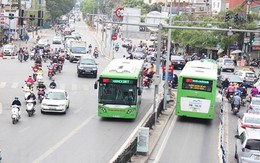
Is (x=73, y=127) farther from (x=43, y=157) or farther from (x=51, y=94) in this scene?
(x=43, y=157)

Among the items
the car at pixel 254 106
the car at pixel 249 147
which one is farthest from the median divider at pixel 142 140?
the car at pixel 254 106

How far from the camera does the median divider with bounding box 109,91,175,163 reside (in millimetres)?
21250

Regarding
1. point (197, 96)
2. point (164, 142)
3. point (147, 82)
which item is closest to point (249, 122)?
point (197, 96)

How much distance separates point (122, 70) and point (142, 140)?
8.78 meters

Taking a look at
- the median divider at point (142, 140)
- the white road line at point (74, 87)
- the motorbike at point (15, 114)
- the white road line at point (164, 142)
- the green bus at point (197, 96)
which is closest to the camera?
the median divider at point (142, 140)

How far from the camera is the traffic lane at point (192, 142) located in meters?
24.5

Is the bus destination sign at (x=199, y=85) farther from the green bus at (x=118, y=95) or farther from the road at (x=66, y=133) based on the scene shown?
the road at (x=66, y=133)

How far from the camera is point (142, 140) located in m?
23.2

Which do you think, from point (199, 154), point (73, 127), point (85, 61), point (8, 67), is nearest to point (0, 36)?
point (8, 67)

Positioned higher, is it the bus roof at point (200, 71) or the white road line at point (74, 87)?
the bus roof at point (200, 71)

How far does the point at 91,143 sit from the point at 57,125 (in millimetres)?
4473

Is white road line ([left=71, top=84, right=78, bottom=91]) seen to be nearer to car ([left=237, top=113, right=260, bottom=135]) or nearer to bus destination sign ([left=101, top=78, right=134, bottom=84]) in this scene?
bus destination sign ([left=101, top=78, right=134, bottom=84])

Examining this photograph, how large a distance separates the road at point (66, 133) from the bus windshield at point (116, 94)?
1.21m

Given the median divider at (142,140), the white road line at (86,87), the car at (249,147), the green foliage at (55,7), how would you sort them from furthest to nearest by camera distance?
the green foliage at (55,7), the white road line at (86,87), the median divider at (142,140), the car at (249,147)
